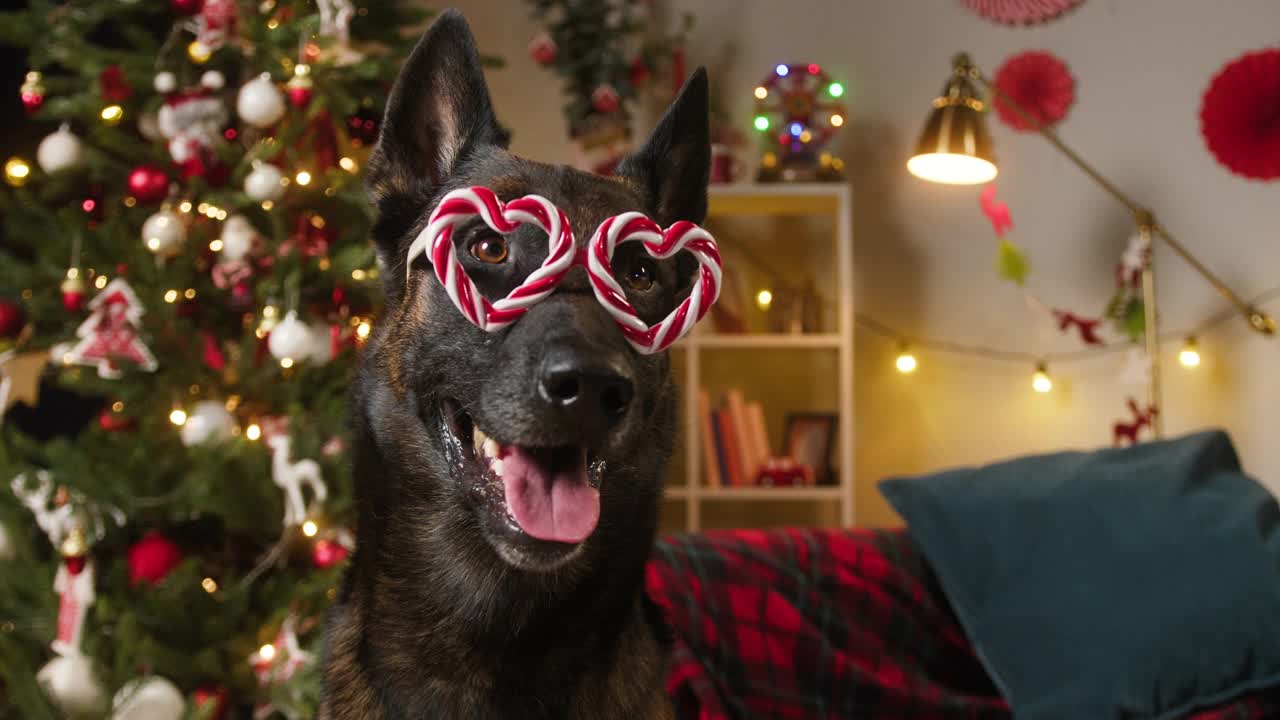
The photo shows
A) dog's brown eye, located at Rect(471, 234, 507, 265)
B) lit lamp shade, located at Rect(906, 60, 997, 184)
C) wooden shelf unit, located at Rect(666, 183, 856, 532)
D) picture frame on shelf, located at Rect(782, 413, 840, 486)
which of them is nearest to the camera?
dog's brown eye, located at Rect(471, 234, 507, 265)

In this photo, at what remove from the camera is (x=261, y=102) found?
88.7 inches

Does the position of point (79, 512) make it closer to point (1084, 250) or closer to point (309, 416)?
point (309, 416)

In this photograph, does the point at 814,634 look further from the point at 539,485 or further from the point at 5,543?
the point at 5,543

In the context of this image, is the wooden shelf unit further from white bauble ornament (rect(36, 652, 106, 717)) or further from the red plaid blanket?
white bauble ornament (rect(36, 652, 106, 717))

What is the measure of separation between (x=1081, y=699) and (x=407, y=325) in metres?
1.39

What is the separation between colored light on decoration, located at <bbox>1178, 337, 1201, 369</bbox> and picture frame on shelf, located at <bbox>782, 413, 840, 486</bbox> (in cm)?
117

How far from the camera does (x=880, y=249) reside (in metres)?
3.96

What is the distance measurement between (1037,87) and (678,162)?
9.15ft

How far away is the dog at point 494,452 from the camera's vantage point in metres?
1.08

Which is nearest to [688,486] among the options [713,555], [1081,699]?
[713,555]

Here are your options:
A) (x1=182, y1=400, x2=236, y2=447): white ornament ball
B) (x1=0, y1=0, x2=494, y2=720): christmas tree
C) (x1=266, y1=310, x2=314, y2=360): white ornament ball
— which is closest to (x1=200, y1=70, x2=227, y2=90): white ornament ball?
(x1=0, y1=0, x2=494, y2=720): christmas tree

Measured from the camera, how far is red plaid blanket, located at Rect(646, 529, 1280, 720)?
6.03 feet

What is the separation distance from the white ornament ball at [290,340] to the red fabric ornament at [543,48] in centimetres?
198

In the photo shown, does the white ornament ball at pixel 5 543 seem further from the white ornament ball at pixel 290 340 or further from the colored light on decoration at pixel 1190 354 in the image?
the colored light on decoration at pixel 1190 354
